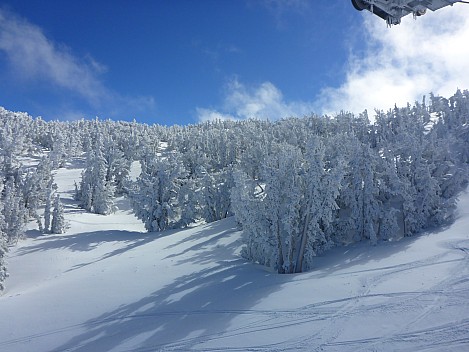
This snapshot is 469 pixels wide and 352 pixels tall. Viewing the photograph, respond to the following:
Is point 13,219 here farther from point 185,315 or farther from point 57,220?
point 185,315

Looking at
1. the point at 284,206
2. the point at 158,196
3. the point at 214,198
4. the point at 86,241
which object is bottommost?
the point at 86,241

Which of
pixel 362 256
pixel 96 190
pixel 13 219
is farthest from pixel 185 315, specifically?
pixel 96 190

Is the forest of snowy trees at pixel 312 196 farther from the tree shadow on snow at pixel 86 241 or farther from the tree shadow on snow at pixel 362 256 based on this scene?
the tree shadow on snow at pixel 86 241

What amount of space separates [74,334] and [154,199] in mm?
29175

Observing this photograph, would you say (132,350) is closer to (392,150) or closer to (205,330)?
(205,330)

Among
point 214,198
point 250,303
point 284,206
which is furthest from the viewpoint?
point 214,198

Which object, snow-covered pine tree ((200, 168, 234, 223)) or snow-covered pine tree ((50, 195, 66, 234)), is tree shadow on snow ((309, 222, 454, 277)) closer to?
snow-covered pine tree ((200, 168, 234, 223))

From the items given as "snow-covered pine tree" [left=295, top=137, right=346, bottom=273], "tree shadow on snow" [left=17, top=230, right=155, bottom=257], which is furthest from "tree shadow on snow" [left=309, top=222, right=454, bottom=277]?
"tree shadow on snow" [left=17, top=230, right=155, bottom=257]

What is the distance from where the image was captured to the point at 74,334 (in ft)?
52.4

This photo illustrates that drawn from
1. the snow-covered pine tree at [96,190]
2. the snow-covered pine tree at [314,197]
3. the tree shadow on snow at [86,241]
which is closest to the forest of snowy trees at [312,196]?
the snow-covered pine tree at [314,197]

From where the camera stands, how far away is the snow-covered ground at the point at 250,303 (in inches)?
494

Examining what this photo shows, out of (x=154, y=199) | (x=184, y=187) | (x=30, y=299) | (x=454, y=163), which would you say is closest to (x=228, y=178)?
(x=184, y=187)

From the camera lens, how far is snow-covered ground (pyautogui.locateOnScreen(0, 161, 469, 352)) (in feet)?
41.2

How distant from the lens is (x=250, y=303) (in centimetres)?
1666
